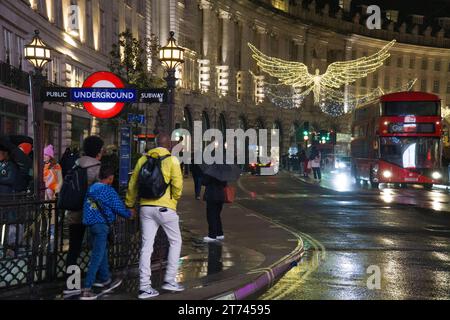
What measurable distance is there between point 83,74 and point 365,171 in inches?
603

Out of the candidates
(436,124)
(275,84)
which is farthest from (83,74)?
(275,84)

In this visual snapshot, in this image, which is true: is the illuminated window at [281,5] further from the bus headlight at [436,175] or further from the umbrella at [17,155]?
the umbrella at [17,155]

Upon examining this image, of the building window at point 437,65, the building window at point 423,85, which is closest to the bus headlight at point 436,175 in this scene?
the building window at point 423,85

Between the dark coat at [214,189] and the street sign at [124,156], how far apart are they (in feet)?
5.15

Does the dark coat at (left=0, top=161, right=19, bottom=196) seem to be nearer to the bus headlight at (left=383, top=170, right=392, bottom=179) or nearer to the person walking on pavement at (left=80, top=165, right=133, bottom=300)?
the person walking on pavement at (left=80, top=165, right=133, bottom=300)

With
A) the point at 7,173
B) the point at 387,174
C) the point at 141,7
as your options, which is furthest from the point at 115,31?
the point at 7,173

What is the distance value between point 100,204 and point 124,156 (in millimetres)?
6139

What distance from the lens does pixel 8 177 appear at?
1077 cm

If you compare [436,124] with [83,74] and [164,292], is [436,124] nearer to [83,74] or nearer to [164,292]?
[83,74]

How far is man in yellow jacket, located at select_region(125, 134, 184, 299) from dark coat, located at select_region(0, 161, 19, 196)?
3043 millimetres

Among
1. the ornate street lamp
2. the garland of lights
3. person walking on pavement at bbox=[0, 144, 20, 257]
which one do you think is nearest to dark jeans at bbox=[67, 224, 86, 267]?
person walking on pavement at bbox=[0, 144, 20, 257]

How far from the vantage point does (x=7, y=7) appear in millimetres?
26797

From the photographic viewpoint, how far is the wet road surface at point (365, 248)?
9.33m

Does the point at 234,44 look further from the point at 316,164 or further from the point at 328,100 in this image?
the point at 316,164
